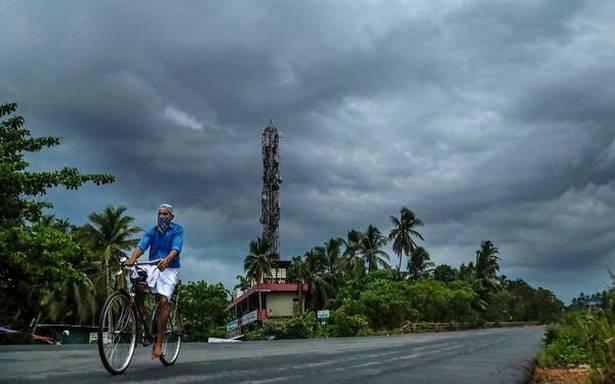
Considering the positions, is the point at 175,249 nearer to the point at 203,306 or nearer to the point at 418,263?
the point at 203,306

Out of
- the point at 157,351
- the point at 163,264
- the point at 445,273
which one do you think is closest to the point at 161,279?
the point at 163,264

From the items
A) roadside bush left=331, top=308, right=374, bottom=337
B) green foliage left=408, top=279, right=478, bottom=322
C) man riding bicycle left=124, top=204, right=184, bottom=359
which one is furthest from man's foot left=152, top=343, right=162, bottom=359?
green foliage left=408, top=279, right=478, bottom=322

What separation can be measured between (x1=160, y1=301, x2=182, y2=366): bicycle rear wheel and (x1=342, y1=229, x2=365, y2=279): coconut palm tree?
6476cm

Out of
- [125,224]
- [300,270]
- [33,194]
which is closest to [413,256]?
[300,270]

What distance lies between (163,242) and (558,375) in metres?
7.12

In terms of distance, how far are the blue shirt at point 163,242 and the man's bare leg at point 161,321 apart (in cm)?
42

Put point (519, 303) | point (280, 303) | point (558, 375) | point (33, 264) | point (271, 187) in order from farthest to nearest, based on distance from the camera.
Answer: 1. point (519, 303)
2. point (271, 187)
3. point (280, 303)
4. point (33, 264)
5. point (558, 375)

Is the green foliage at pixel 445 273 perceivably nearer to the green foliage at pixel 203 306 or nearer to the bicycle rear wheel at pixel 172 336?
the green foliage at pixel 203 306

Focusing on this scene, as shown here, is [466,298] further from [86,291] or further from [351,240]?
[86,291]

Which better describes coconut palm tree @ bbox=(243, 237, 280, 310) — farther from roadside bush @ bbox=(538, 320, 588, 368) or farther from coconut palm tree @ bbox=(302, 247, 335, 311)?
roadside bush @ bbox=(538, 320, 588, 368)

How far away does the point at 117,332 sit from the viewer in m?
6.54

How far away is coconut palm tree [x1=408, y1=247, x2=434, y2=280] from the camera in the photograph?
8981 centimetres

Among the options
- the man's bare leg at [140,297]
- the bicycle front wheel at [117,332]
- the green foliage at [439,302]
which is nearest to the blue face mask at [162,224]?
the man's bare leg at [140,297]

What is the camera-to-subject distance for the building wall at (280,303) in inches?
2675
